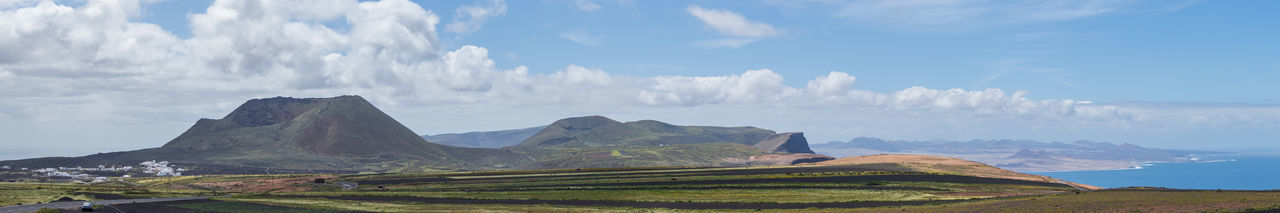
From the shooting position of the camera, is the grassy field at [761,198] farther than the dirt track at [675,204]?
No

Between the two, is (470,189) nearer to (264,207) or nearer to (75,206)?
(264,207)

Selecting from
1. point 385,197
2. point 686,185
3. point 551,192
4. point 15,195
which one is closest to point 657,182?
point 686,185

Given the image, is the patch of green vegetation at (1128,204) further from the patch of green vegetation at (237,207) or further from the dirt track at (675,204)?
the patch of green vegetation at (237,207)

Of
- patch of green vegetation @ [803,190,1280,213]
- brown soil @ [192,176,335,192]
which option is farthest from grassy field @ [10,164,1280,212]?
brown soil @ [192,176,335,192]

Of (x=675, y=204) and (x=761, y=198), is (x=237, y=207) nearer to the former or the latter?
(x=675, y=204)

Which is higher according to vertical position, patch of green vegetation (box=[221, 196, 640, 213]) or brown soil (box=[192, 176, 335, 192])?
brown soil (box=[192, 176, 335, 192])

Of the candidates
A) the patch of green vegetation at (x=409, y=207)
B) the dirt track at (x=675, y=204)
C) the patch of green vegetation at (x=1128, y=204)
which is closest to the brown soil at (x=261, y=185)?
the patch of green vegetation at (x=409, y=207)

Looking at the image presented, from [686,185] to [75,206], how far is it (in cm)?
8834

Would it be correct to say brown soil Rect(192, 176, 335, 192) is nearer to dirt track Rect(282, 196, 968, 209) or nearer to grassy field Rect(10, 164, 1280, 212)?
grassy field Rect(10, 164, 1280, 212)

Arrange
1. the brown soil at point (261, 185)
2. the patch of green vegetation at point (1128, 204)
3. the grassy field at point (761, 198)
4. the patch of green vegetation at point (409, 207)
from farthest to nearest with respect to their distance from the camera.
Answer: the brown soil at point (261, 185) < the patch of green vegetation at point (409, 207) < the grassy field at point (761, 198) < the patch of green vegetation at point (1128, 204)

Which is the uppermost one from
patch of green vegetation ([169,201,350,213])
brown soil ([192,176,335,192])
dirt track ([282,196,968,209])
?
brown soil ([192,176,335,192])

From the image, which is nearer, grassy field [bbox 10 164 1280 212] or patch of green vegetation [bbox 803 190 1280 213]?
patch of green vegetation [bbox 803 190 1280 213]

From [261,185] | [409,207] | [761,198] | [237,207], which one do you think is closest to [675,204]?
[761,198]

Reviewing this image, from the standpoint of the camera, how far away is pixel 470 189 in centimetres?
13475
